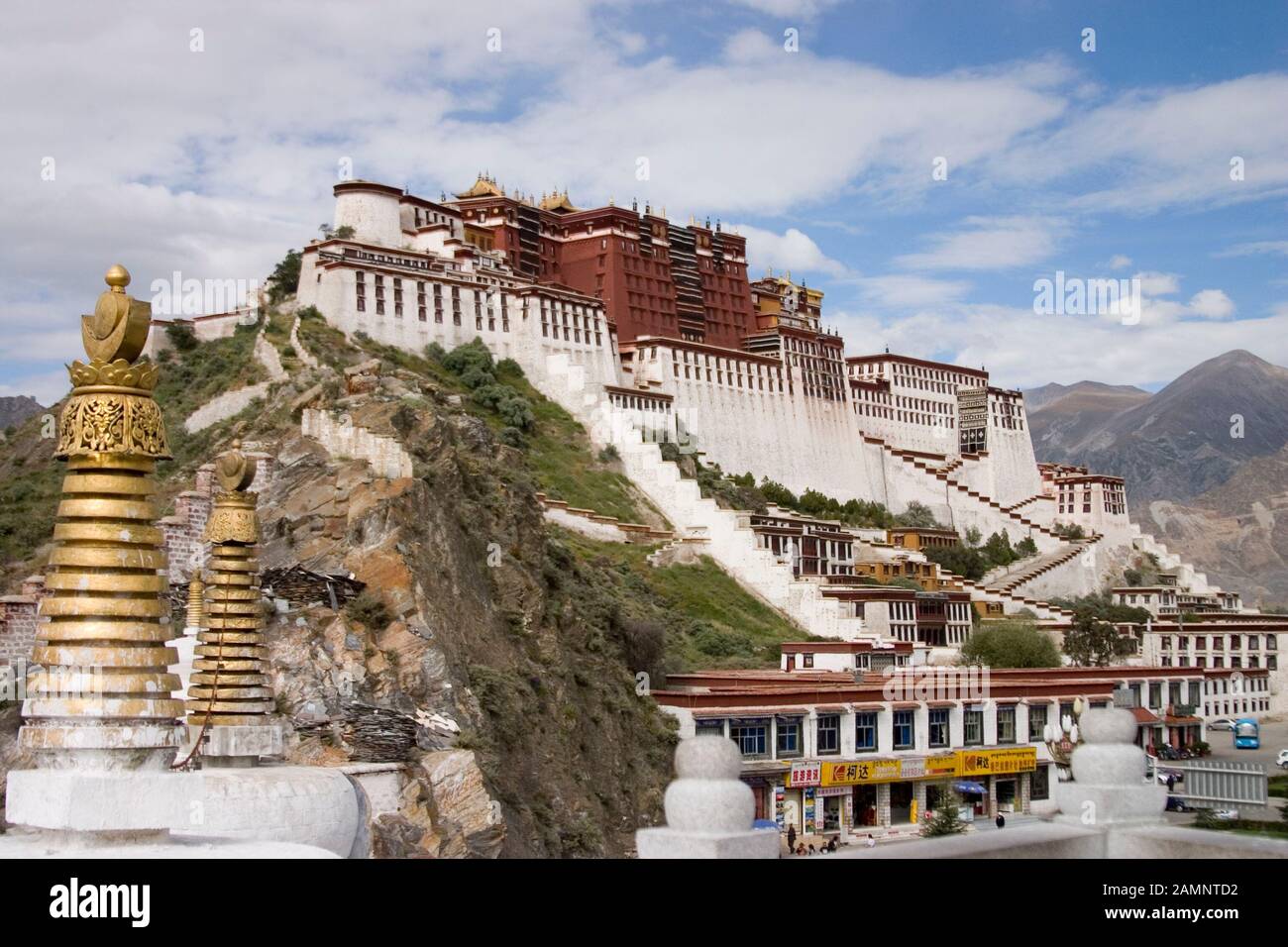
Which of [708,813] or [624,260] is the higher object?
[624,260]

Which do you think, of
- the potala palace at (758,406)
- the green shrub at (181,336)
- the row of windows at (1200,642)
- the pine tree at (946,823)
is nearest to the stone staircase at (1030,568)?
the potala palace at (758,406)

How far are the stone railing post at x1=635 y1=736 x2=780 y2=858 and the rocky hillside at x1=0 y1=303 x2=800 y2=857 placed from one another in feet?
45.6

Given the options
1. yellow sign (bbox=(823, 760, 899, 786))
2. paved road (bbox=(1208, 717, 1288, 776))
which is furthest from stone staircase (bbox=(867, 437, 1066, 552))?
yellow sign (bbox=(823, 760, 899, 786))

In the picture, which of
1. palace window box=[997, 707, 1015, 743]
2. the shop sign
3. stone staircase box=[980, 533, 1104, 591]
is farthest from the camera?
stone staircase box=[980, 533, 1104, 591]

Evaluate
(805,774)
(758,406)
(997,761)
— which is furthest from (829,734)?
(758,406)

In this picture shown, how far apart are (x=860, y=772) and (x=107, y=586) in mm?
34751

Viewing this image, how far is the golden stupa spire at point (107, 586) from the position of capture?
33.6ft

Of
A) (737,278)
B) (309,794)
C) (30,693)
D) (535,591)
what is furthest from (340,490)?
(737,278)

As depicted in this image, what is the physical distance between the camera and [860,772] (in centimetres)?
4334

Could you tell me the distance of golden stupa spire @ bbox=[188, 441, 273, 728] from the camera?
15.9 meters

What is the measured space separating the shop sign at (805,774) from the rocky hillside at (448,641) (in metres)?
3.66

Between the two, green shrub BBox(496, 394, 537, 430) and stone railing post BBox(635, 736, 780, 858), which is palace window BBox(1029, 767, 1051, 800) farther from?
stone railing post BBox(635, 736, 780, 858)

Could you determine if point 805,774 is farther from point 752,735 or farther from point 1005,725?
point 1005,725

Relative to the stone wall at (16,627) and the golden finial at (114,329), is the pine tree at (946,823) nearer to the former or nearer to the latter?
the stone wall at (16,627)
